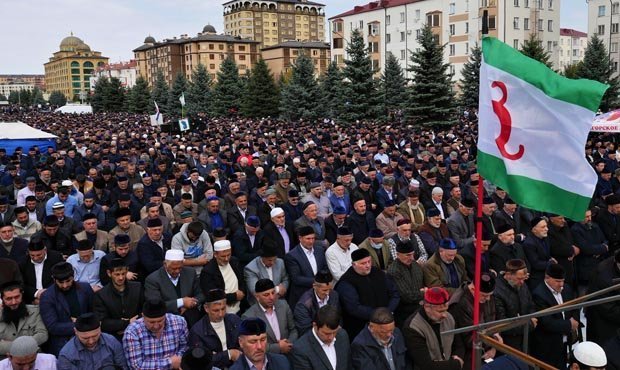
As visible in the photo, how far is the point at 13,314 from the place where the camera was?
17.4 feet

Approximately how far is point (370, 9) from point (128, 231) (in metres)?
63.7

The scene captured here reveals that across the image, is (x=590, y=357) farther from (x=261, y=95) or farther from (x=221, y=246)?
(x=261, y=95)

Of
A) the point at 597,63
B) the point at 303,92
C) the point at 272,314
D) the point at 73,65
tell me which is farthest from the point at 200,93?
the point at 73,65

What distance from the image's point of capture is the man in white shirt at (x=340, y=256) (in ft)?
22.2

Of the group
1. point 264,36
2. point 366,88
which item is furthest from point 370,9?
point 264,36

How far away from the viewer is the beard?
207 inches

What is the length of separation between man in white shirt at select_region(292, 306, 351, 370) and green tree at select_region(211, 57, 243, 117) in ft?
153

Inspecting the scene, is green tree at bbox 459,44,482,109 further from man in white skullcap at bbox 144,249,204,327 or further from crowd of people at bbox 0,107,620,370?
man in white skullcap at bbox 144,249,204,327

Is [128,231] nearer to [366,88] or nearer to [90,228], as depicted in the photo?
[90,228]

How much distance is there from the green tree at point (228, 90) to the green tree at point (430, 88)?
23794 millimetres

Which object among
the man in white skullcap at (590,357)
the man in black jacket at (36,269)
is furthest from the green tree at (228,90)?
the man in white skullcap at (590,357)

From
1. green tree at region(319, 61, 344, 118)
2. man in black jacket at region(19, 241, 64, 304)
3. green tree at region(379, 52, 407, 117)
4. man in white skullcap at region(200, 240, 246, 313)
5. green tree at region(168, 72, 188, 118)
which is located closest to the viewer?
man in white skullcap at region(200, 240, 246, 313)

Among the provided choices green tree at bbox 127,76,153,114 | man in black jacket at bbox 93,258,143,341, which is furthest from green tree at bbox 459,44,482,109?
green tree at bbox 127,76,153,114

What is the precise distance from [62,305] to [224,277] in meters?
1.65
